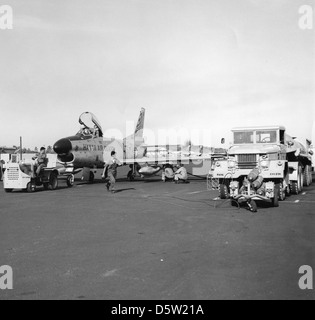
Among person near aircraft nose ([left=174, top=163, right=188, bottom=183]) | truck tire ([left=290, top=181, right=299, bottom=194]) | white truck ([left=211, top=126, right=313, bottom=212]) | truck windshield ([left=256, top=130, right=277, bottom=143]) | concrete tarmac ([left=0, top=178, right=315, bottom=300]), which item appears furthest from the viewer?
person near aircraft nose ([left=174, top=163, right=188, bottom=183])

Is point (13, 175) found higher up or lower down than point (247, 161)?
lower down

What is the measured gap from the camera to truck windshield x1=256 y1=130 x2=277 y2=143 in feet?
46.2

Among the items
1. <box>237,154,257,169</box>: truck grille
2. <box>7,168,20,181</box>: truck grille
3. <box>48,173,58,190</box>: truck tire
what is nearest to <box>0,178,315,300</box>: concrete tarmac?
<box>237,154,257,169</box>: truck grille

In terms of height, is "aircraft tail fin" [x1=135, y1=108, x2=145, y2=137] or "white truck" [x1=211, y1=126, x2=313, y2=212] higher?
"aircraft tail fin" [x1=135, y1=108, x2=145, y2=137]

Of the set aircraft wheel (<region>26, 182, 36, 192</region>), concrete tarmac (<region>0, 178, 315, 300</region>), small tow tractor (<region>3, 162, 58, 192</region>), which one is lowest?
concrete tarmac (<region>0, 178, 315, 300</region>)

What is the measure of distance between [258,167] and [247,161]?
1104 mm

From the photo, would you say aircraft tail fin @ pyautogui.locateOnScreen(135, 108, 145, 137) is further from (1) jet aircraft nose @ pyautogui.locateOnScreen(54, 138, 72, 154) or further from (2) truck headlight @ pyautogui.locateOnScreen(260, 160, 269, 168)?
(2) truck headlight @ pyautogui.locateOnScreen(260, 160, 269, 168)

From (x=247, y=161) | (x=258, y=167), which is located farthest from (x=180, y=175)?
(x=258, y=167)

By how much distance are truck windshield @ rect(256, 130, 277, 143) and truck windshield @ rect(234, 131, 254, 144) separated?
294 mm
